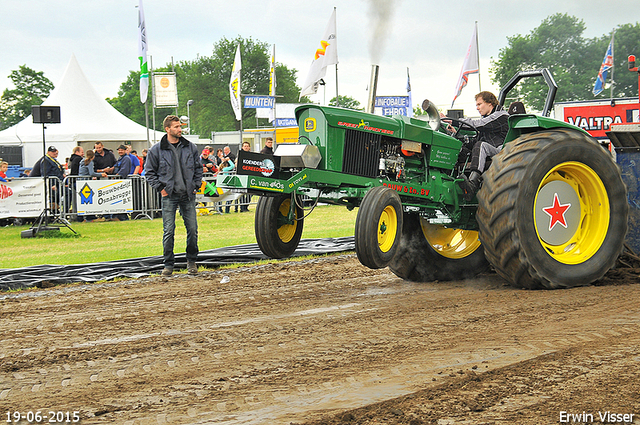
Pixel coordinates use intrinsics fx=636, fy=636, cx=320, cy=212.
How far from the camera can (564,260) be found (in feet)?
20.1

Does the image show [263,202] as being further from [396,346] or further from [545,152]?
[545,152]

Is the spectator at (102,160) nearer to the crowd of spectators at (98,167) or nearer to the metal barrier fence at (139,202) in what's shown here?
the crowd of spectators at (98,167)

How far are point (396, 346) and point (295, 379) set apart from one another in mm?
900

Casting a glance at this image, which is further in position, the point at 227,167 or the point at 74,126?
the point at 74,126

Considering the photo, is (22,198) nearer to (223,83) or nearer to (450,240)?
(450,240)

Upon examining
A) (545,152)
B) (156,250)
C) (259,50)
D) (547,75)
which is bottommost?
(156,250)

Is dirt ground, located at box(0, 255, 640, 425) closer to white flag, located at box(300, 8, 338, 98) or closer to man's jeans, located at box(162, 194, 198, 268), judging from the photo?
man's jeans, located at box(162, 194, 198, 268)

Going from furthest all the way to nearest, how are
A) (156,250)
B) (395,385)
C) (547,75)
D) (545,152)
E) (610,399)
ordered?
(156,250) < (547,75) < (545,152) < (395,385) < (610,399)


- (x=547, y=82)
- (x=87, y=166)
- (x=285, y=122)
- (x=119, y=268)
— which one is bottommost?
(x=119, y=268)

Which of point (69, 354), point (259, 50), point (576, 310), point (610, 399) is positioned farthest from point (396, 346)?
point (259, 50)

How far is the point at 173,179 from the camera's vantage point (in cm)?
794

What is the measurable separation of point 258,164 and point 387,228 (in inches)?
50.7

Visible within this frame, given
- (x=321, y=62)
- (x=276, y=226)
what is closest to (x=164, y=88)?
(x=321, y=62)

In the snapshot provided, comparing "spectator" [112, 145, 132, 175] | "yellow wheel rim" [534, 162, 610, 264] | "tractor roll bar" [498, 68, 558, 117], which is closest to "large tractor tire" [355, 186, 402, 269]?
"yellow wheel rim" [534, 162, 610, 264]
